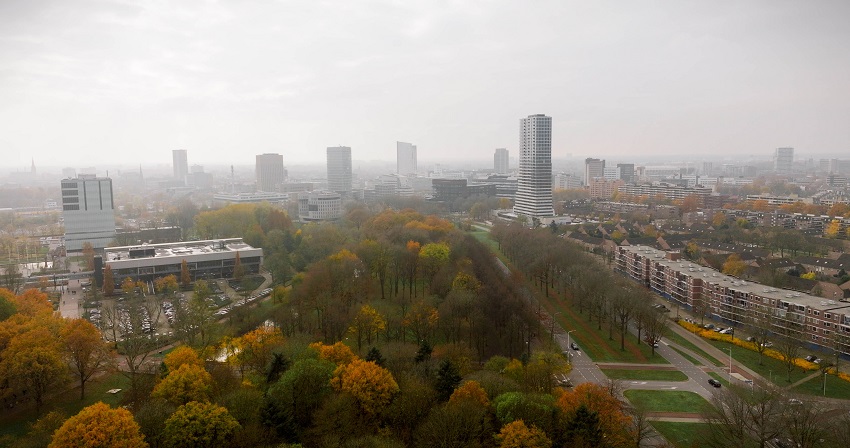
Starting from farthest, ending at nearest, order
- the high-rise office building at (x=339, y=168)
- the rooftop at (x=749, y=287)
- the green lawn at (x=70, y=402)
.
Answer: the high-rise office building at (x=339, y=168), the rooftop at (x=749, y=287), the green lawn at (x=70, y=402)

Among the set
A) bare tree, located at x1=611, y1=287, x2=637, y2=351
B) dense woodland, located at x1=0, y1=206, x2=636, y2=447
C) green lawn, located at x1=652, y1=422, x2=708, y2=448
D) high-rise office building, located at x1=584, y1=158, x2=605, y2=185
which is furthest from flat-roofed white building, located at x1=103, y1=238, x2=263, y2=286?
high-rise office building, located at x1=584, y1=158, x2=605, y2=185

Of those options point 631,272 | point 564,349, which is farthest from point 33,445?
point 631,272

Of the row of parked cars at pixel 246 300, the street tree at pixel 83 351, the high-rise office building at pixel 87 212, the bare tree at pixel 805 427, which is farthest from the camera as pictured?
the high-rise office building at pixel 87 212

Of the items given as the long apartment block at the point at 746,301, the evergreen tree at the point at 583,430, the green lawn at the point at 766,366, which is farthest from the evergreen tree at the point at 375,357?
the long apartment block at the point at 746,301

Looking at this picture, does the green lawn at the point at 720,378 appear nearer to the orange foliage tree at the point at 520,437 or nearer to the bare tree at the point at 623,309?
the bare tree at the point at 623,309

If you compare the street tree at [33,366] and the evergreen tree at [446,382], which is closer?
the evergreen tree at [446,382]

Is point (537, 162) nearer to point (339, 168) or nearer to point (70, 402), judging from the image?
point (339, 168)

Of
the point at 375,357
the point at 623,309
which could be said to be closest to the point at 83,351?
the point at 375,357

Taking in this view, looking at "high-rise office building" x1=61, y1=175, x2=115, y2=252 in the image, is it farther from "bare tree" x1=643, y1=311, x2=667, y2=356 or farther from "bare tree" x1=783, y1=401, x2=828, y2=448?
"bare tree" x1=783, y1=401, x2=828, y2=448
